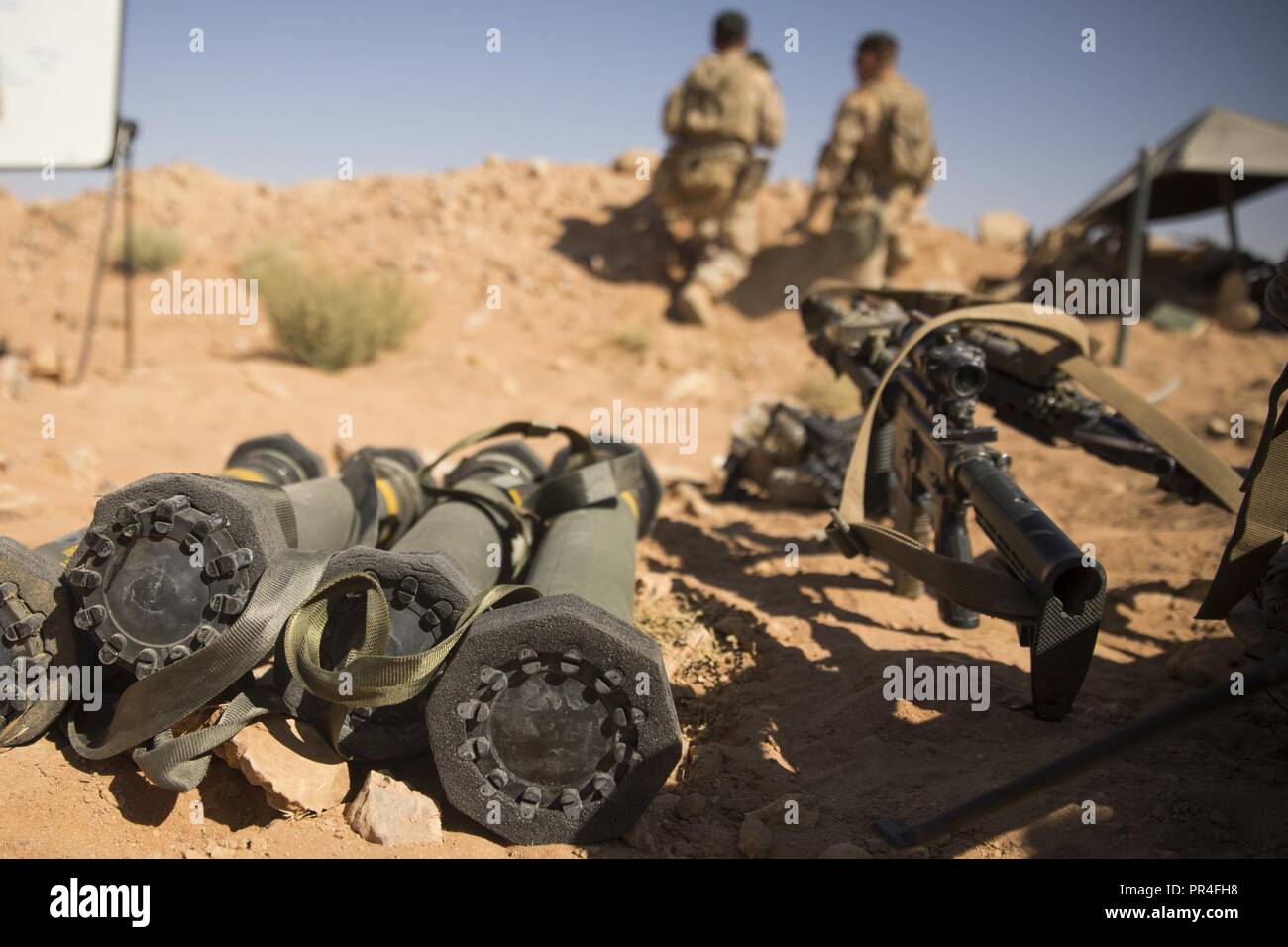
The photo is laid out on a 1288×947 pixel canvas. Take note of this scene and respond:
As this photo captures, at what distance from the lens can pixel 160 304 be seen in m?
12.9

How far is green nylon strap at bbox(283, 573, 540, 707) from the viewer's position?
2.49 metres

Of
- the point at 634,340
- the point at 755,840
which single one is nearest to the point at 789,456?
the point at 755,840

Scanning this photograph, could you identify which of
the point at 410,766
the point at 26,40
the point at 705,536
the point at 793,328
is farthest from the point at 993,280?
the point at 410,766

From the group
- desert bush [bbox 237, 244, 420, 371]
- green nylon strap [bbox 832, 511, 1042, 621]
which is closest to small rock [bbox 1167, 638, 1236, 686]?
green nylon strap [bbox 832, 511, 1042, 621]

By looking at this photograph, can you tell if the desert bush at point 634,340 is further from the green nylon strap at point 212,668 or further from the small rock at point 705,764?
the green nylon strap at point 212,668

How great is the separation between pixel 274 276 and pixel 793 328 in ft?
22.3

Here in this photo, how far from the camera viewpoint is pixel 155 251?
1412 cm

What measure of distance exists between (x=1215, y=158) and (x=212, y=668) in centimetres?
1344

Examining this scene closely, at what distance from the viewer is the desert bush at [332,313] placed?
10.1 m

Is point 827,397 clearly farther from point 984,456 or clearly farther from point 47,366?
point 47,366

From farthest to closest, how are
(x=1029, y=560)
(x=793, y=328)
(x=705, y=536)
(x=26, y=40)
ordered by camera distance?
1. (x=793, y=328)
2. (x=26, y=40)
3. (x=705, y=536)
4. (x=1029, y=560)

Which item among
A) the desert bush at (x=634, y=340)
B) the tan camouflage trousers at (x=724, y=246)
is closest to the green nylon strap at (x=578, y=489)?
the desert bush at (x=634, y=340)

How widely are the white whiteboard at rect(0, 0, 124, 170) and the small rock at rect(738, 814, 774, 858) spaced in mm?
7126
